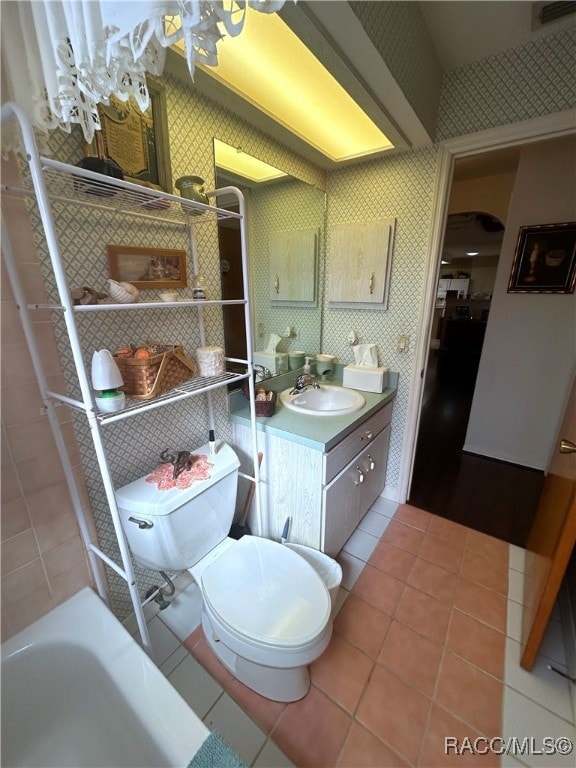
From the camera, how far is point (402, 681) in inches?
43.8

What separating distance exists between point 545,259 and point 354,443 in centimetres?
200

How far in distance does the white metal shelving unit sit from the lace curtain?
94 millimetres

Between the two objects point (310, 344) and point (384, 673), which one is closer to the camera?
point (384, 673)

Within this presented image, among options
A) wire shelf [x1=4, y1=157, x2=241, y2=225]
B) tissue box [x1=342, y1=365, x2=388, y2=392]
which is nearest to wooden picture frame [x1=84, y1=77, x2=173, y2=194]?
wire shelf [x1=4, y1=157, x2=241, y2=225]

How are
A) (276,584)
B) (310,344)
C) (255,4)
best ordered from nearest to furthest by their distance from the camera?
(255,4)
(276,584)
(310,344)

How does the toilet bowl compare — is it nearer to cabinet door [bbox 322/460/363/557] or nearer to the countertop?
cabinet door [bbox 322/460/363/557]

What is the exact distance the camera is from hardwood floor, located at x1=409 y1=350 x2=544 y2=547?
189 cm

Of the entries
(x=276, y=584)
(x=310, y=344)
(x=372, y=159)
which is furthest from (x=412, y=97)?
(x=276, y=584)

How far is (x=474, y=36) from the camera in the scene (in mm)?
1196

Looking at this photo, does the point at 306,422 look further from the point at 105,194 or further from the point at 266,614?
the point at 105,194

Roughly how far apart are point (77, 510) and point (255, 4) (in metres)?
1.33

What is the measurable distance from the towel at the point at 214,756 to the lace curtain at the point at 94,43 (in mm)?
1353

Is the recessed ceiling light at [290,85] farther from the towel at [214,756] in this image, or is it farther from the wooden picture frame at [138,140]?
the towel at [214,756]

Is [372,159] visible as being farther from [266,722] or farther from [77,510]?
[266,722]
